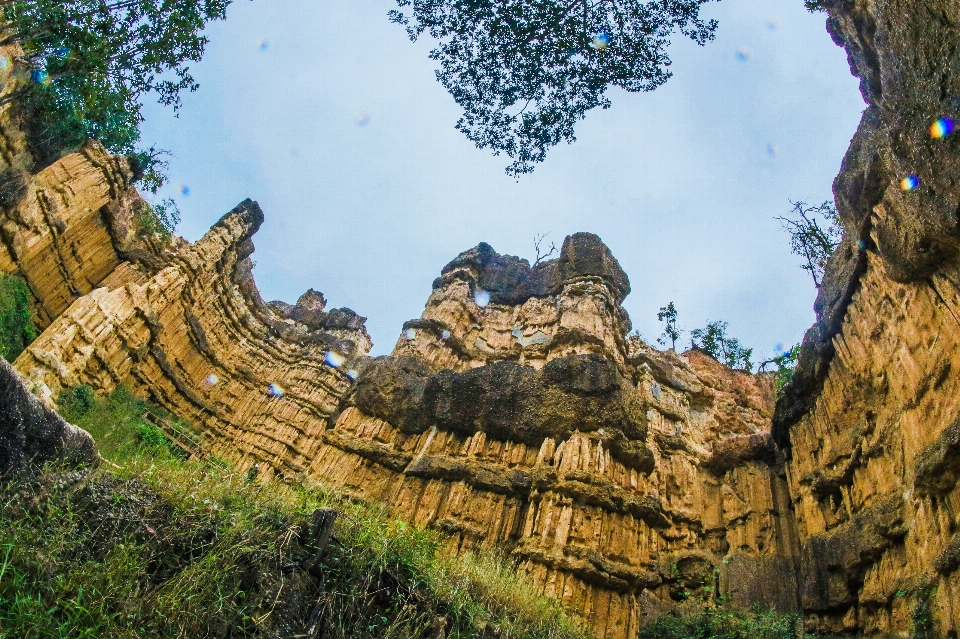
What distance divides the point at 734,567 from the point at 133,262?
2620 centimetres

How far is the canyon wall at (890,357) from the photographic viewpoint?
6250 mm

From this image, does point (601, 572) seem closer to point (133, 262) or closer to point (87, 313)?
point (87, 313)

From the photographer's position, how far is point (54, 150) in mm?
16641

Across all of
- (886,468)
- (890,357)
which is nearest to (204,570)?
(886,468)

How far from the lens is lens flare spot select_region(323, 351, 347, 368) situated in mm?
34375

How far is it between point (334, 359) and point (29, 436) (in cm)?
3049

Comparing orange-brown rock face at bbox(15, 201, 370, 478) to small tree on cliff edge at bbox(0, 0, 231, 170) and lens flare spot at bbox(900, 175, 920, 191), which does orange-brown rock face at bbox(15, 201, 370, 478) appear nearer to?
small tree on cliff edge at bbox(0, 0, 231, 170)

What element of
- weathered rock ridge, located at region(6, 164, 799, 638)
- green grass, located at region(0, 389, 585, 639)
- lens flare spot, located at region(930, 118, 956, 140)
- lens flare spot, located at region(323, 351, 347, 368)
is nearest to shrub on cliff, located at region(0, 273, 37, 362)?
weathered rock ridge, located at region(6, 164, 799, 638)

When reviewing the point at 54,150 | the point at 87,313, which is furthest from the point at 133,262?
the point at 54,150

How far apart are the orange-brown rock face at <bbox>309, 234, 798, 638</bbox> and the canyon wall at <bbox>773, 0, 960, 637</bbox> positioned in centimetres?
251

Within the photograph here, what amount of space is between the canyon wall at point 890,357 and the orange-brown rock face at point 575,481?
2510mm

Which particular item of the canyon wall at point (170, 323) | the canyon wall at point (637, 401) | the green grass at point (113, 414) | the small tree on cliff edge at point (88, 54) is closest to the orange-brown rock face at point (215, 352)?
the canyon wall at point (170, 323)

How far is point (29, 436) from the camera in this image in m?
4.84

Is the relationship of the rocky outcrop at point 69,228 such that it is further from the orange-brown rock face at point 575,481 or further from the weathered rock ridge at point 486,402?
the orange-brown rock face at point 575,481
